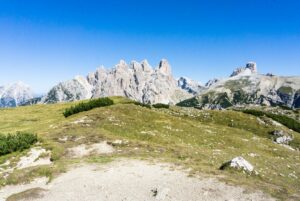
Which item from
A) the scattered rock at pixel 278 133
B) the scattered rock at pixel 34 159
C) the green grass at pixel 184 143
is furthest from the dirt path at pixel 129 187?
the scattered rock at pixel 278 133

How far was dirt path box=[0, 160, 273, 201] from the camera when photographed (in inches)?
854

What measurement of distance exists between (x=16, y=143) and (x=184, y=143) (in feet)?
73.7

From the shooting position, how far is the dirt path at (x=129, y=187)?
21688 millimetres

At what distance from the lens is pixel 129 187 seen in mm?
24031

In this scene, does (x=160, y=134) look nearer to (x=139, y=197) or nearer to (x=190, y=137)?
(x=190, y=137)

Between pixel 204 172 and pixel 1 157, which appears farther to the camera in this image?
pixel 1 157

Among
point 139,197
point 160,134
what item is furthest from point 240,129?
point 139,197

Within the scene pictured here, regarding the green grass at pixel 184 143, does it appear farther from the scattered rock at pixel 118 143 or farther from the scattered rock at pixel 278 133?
the scattered rock at pixel 278 133

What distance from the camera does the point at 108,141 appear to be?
41.5 metres

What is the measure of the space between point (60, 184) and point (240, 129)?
45.7m

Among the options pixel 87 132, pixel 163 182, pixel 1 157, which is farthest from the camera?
pixel 87 132

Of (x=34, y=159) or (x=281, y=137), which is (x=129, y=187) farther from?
(x=281, y=137)

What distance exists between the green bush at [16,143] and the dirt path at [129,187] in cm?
1187

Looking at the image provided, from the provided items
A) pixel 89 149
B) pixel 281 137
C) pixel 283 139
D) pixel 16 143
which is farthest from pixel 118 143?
pixel 281 137
